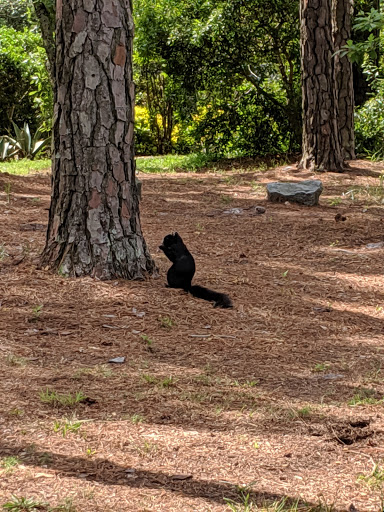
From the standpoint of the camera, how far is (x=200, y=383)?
13.3ft

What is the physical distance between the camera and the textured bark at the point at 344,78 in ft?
42.4

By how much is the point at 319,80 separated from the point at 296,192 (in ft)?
9.03

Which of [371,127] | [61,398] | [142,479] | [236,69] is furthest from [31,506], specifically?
[236,69]

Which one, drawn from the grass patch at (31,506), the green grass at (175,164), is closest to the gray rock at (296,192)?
the green grass at (175,164)

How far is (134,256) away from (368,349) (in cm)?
202

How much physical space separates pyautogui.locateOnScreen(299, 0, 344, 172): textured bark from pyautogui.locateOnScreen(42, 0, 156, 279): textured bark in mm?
6406

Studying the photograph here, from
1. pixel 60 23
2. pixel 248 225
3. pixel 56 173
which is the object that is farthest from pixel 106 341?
pixel 248 225

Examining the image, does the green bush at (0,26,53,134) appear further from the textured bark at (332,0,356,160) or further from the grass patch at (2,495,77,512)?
the grass patch at (2,495,77,512)

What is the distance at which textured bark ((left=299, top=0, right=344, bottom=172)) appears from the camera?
11555mm

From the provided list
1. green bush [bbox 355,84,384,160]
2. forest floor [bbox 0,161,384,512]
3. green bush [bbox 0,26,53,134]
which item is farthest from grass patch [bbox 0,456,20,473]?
green bush [bbox 0,26,53,134]

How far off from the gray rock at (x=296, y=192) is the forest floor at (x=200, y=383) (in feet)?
6.21

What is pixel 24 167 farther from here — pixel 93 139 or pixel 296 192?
pixel 93 139

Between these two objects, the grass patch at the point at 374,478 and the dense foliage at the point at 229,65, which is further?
the dense foliage at the point at 229,65

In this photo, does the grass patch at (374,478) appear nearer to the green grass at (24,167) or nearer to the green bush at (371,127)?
the green bush at (371,127)
